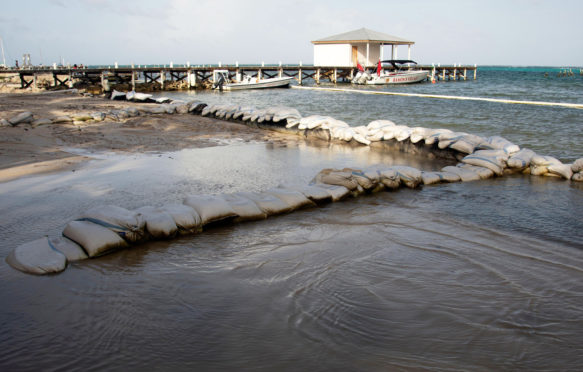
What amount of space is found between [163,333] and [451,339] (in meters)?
1.72

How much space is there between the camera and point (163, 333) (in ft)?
8.58

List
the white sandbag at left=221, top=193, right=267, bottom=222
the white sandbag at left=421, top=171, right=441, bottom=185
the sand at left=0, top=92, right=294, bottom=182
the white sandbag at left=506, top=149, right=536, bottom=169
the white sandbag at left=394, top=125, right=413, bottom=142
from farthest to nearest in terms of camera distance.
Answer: the white sandbag at left=394, top=125, right=413, bottom=142 < the sand at left=0, top=92, right=294, bottom=182 < the white sandbag at left=506, top=149, right=536, bottom=169 < the white sandbag at left=421, top=171, right=441, bottom=185 < the white sandbag at left=221, top=193, right=267, bottom=222

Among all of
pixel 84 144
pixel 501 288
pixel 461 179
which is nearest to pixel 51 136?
pixel 84 144

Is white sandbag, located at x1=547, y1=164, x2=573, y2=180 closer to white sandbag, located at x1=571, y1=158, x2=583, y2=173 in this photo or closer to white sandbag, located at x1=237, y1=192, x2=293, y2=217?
white sandbag, located at x1=571, y1=158, x2=583, y2=173

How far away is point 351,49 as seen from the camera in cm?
3650

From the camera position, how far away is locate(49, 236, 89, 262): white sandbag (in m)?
3.55

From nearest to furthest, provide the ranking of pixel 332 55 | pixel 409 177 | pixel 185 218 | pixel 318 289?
1. pixel 318 289
2. pixel 185 218
3. pixel 409 177
4. pixel 332 55

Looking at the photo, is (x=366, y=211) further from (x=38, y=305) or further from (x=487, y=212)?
(x=38, y=305)

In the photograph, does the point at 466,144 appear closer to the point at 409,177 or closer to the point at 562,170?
the point at 562,170

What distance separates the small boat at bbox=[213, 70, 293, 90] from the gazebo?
22.4 ft

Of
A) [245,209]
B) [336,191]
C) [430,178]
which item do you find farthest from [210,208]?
[430,178]

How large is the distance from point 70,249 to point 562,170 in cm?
683

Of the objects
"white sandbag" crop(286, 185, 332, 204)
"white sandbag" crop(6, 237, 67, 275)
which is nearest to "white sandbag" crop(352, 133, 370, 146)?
"white sandbag" crop(286, 185, 332, 204)

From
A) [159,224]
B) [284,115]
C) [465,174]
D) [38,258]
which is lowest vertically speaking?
[38,258]
